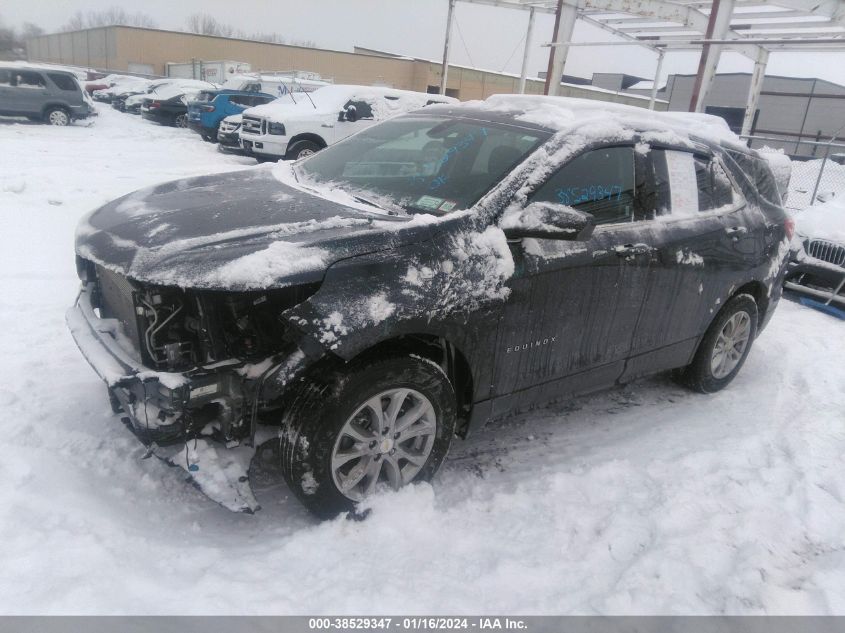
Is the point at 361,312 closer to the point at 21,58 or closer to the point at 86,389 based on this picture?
the point at 86,389

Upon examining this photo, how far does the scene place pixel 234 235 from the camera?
262 centimetres

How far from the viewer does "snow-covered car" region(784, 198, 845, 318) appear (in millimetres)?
6570

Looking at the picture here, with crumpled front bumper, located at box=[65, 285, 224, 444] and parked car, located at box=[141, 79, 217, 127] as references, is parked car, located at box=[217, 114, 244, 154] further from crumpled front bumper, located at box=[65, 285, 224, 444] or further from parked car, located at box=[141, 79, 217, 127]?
crumpled front bumper, located at box=[65, 285, 224, 444]

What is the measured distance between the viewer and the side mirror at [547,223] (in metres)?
2.86

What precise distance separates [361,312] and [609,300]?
5.08 feet

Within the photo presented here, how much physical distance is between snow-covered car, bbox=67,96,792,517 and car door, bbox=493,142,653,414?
0.04 feet

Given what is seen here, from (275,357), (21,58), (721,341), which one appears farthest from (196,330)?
(21,58)

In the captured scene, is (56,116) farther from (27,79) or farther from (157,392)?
(157,392)

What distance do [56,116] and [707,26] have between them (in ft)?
56.7

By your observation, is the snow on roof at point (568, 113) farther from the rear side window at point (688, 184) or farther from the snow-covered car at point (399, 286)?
the rear side window at point (688, 184)

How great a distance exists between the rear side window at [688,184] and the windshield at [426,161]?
88 centimetres

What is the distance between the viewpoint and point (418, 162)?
Answer: 3518mm

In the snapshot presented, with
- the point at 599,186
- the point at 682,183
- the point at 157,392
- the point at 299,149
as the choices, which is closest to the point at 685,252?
the point at 682,183
